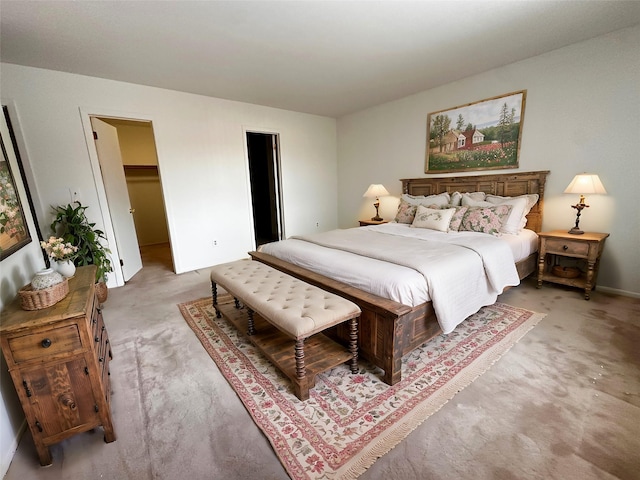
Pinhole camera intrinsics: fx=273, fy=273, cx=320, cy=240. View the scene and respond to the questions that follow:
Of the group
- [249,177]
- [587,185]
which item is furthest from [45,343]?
[587,185]

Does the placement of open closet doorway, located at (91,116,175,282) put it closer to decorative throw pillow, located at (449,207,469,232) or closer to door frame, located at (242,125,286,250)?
door frame, located at (242,125,286,250)

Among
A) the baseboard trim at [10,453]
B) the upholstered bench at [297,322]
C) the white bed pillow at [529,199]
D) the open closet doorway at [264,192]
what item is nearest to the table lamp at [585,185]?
the white bed pillow at [529,199]

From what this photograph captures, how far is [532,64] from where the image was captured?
3.04 m

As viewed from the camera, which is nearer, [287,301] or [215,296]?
[287,301]

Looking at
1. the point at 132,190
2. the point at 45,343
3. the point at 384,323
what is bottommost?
the point at 384,323

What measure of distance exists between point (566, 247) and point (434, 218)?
130 cm

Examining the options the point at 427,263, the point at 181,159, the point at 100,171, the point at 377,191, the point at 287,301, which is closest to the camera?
the point at 287,301

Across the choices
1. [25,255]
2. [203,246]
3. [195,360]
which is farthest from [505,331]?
[203,246]

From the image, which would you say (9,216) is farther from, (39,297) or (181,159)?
(181,159)

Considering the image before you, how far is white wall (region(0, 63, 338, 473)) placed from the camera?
9.41 feet

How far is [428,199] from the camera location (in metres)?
3.81

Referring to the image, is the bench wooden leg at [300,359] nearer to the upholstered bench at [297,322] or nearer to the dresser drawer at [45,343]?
the upholstered bench at [297,322]

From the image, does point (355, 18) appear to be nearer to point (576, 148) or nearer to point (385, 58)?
point (385, 58)

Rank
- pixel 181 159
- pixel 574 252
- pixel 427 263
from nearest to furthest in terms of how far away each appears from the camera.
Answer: pixel 427 263
pixel 574 252
pixel 181 159
